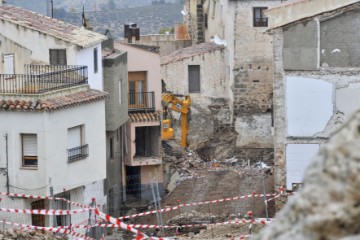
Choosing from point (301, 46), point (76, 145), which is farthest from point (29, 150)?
point (301, 46)

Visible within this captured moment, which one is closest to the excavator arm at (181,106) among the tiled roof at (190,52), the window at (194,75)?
the window at (194,75)

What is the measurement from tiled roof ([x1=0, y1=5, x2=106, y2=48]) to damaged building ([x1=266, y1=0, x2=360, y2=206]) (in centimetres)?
582

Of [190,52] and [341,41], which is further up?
[341,41]

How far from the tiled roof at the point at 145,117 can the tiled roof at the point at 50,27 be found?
3.89 m

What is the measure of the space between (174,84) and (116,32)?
185 feet

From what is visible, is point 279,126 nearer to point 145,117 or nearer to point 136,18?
point 145,117

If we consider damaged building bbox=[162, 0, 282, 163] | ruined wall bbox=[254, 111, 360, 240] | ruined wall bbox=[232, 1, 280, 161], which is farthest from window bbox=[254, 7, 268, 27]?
ruined wall bbox=[254, 111, 360, 240]

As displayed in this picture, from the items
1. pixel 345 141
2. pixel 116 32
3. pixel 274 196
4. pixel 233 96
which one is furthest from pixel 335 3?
pixel 116 32

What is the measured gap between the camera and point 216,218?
2602 cm

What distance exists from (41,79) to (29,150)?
5.92ft

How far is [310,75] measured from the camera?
85.9ft

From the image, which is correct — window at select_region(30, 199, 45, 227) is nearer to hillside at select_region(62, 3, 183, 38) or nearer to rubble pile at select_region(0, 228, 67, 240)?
rubble pile at select_region(0, 228, 67, 240)

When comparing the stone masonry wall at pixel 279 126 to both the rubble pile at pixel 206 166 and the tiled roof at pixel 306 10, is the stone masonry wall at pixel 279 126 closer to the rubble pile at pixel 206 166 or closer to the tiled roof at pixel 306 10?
the tiled roof at pixel 306 10

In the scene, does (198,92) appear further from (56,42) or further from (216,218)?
(216,218)
